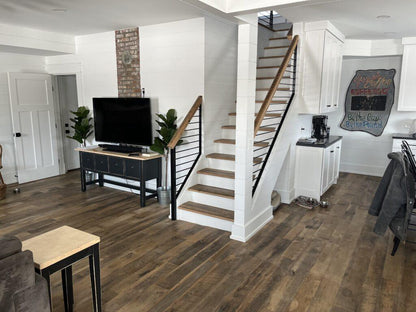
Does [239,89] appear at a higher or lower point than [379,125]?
higher

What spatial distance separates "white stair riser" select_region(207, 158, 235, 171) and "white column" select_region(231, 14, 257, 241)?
811 mm

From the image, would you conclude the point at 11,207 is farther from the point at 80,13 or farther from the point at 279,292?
the point at 279,292

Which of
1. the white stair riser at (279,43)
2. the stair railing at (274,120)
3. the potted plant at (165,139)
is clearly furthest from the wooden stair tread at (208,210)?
the white stair riser at (279,43)

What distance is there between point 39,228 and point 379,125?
20.3ft

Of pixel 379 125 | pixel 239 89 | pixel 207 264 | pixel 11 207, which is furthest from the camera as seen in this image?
pixel 379 125

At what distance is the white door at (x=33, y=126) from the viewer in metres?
5.94

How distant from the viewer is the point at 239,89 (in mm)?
3514

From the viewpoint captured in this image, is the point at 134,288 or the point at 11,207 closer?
the point at 134,288

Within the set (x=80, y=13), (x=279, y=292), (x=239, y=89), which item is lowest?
(x=279, y=292)

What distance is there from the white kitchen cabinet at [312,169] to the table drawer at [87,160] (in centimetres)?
325

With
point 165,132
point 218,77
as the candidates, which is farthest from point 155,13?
point 165,132

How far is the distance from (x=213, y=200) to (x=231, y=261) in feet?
3.61

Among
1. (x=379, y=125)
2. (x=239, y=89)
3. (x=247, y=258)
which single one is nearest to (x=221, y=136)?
(x=239, y=89)

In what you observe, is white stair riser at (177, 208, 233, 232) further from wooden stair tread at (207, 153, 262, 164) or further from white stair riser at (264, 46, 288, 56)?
white stair riser at (264, 46, 288, 56)
